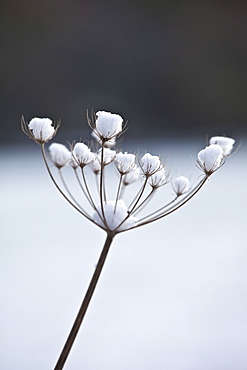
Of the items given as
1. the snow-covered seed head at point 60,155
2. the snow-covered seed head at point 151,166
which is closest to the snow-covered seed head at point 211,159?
the snow-covered seed head at point 151,166

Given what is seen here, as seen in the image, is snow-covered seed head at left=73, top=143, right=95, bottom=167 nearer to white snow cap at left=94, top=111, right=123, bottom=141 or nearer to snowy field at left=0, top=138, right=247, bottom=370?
white snow cap at left=94, top=111, right=123, bottom=141

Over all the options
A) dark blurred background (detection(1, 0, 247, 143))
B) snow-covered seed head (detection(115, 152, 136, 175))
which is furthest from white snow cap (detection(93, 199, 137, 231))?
dark blurred background (detection(1, 0, 247, 143))

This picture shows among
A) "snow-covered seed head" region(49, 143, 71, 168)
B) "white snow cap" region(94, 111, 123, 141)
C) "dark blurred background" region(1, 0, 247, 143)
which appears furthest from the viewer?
"dark blurred background" region(1, 0, 247, 143)

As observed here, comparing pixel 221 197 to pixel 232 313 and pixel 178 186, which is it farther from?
pixel 178 186

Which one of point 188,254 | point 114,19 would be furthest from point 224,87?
point 188,254

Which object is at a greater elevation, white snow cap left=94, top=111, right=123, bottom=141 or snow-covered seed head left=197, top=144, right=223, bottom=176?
snow-covered seed head left=197, top=144, right=223, bottom=176

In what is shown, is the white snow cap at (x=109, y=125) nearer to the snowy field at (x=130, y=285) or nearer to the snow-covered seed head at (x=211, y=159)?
the snow-covered seed head at (x=211, y=159)

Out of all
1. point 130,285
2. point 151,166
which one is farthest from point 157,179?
point 130,285

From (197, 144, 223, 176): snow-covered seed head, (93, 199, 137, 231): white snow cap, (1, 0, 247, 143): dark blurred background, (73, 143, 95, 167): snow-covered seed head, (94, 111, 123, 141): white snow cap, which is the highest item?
(1, 0, 247, 143): dark blurred background
